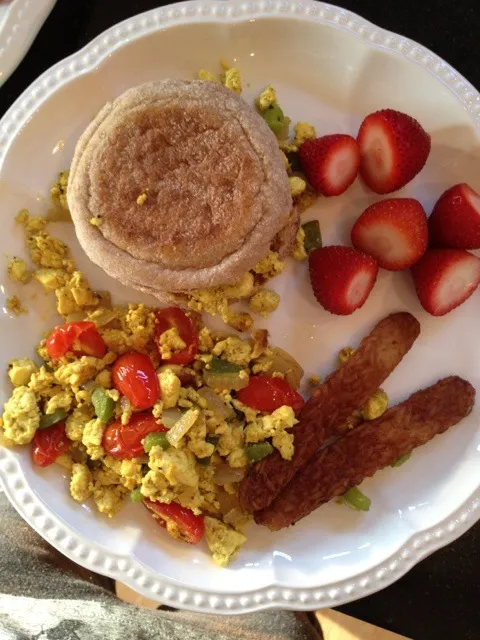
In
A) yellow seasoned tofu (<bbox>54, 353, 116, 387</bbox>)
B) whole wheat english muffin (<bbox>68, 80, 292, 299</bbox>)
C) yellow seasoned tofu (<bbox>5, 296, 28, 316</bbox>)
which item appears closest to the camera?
whole wheat english muffin (<bbox>68, 80, 292, 299</bbox>)

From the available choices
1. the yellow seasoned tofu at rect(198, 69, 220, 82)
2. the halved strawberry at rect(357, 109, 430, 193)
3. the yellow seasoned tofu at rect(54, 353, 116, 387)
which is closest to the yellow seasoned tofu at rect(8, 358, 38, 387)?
the yellow seasoned tofu at rect(54, 353, 116, 387)

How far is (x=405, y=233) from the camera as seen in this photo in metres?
2.02

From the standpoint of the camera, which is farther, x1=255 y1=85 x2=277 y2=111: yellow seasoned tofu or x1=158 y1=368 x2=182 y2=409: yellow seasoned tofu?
x1=255 y1=85 x2=277 y2=111: yellow seasoned tofu

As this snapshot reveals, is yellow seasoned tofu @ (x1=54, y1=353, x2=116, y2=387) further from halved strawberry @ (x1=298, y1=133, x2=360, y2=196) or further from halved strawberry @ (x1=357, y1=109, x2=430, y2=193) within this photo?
halved strawberry @ (x1=357, y1=109, x2=430, y2=193)

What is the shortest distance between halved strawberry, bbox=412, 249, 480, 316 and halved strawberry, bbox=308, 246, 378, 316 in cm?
19

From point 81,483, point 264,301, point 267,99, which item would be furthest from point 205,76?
point 81,483

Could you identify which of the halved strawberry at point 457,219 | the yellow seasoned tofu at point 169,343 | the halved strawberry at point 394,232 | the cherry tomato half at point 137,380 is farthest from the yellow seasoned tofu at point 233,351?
the halved strawberry at point 457,219

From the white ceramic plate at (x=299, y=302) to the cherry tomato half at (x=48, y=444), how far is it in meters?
0.05

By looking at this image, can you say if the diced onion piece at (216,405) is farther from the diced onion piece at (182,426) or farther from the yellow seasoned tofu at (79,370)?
the yellow seasoned tofu at (79,370)

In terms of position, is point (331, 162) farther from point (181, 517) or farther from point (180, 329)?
point (181, 517)

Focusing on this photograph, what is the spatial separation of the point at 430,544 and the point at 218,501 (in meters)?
0.76

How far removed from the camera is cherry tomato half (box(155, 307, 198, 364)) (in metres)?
2.03

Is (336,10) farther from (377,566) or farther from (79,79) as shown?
(377,566)

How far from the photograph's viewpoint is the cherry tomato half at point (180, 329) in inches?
79.9
